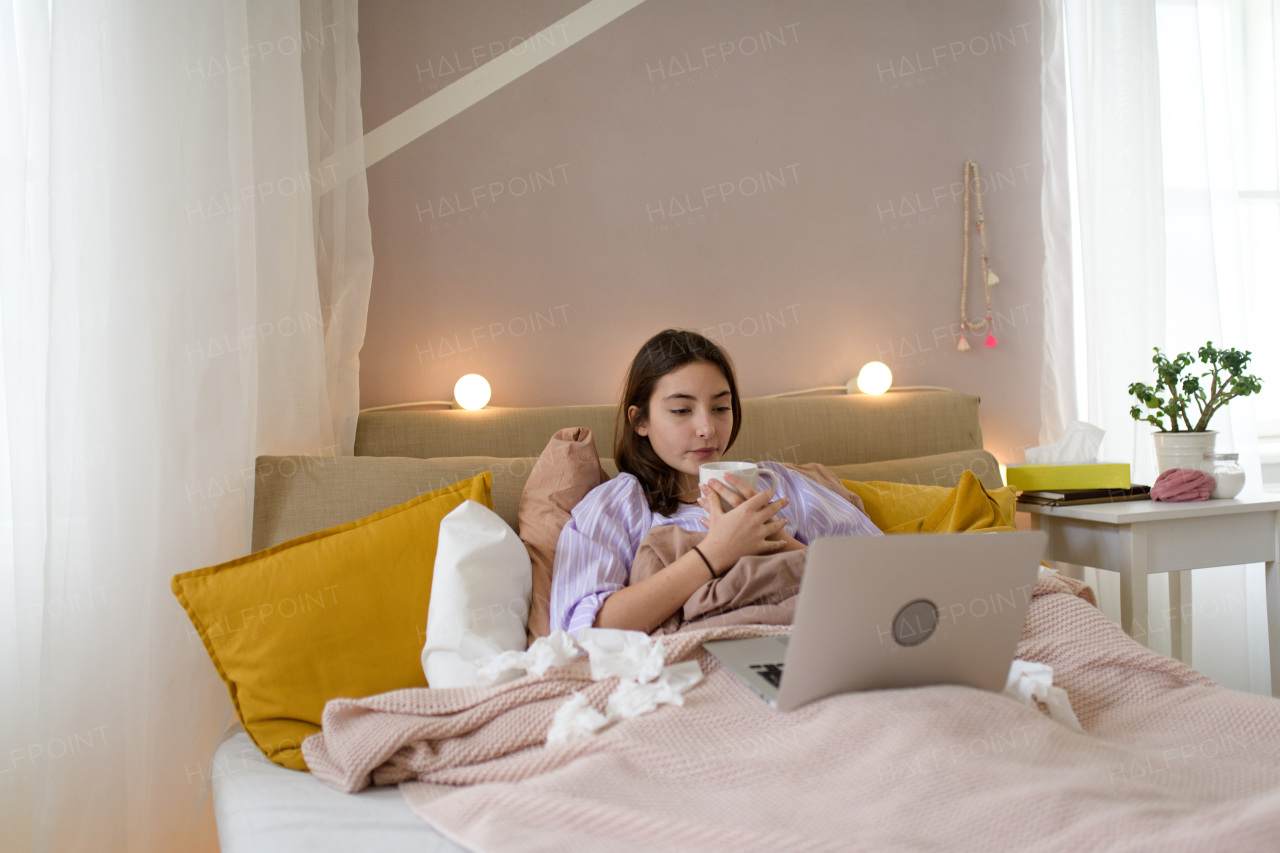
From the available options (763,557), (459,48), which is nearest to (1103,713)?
(763,557)

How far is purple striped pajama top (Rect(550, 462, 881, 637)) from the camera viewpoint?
1339 mm

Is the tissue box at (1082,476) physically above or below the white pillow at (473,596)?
above

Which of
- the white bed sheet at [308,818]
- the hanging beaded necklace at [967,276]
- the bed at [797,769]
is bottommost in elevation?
the white bed sheet at [308,818]

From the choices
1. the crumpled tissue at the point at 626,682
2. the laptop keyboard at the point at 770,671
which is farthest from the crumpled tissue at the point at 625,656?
the laptop keyboard at the point at 770,671

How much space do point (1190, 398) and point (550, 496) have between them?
1.60 metres

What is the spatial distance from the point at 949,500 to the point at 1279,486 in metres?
1.62

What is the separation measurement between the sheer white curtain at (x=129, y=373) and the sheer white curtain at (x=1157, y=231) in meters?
2.00

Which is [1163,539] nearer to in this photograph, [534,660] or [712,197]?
[712,197]

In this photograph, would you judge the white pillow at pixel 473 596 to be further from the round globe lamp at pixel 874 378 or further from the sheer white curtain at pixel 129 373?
the round globe lamp at pixel 874 378

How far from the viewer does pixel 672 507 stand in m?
1.51

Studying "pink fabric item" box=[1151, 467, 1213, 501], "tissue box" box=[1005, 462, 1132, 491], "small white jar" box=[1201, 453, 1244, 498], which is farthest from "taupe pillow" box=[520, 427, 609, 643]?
"small white jar" box=[1201, 453, 1244, 498]

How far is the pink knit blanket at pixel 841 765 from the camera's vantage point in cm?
74

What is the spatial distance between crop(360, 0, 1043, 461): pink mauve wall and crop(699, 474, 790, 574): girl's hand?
0.89m

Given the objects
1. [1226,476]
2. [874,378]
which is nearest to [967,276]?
[874,378]
